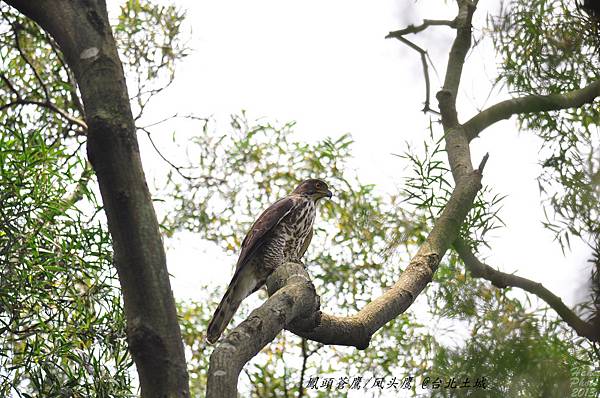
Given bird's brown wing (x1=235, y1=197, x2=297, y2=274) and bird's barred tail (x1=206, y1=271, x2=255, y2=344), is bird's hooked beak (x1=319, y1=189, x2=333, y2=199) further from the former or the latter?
bird's barred tail (x1=206, y1=271, x2=255, y2=344)

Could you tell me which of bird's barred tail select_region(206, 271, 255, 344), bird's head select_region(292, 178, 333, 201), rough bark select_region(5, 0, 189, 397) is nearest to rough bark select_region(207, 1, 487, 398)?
rough bark select_region(5, 0, 189, 397)

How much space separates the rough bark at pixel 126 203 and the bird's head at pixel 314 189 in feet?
8.71

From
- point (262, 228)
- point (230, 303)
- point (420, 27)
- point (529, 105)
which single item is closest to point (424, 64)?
point (420, 27)

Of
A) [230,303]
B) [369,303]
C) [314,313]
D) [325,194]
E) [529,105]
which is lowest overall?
[314,313]

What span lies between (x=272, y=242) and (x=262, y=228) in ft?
0.32

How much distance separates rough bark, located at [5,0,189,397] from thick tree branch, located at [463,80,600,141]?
1.33 metres

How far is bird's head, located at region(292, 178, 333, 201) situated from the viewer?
15.9ft

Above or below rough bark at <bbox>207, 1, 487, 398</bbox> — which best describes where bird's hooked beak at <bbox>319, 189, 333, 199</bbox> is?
above

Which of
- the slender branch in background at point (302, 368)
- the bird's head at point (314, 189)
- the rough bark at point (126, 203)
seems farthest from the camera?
the bird's head at point (314, 189)

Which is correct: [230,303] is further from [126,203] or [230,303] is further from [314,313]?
[126,203]

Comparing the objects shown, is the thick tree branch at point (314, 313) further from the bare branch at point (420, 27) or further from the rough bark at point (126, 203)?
the bare branch at point (420, 27)

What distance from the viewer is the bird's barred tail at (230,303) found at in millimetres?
4004

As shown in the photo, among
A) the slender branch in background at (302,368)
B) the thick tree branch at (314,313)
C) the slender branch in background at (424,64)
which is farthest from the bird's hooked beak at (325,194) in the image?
the thick tree branch at (314,313)

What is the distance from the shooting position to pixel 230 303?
166 inches
